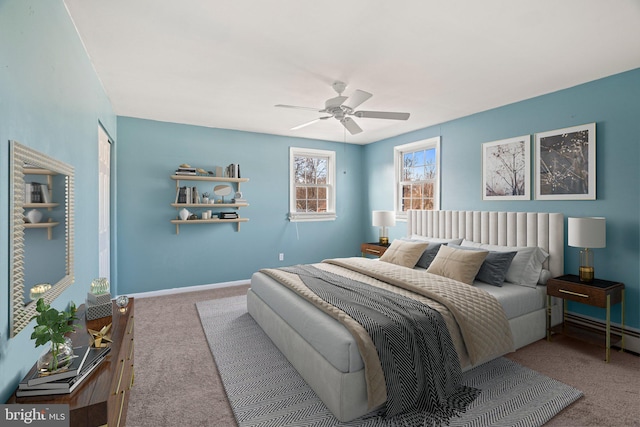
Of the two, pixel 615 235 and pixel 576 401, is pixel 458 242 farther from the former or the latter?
pixel 576 401

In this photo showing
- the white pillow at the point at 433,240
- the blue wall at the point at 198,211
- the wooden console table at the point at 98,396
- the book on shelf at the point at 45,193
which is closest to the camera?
the wooden console table at the point at 98,396

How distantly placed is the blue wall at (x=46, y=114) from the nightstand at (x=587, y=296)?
154 inches

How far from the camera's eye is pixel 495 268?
3.35 m

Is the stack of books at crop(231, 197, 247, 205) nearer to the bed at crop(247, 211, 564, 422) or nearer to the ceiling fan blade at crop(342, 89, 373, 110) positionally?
the bed at crop(247, 211, 564, 422)

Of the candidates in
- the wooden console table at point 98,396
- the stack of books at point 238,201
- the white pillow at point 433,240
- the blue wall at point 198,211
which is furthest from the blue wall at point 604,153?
the wooden console table at point 98,396

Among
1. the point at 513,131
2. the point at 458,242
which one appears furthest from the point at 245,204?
the point at 513,131

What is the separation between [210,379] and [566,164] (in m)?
4.03

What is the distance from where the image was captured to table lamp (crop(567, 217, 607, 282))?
2.98 m

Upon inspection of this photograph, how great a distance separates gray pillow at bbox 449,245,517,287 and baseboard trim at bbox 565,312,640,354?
35.2 inches

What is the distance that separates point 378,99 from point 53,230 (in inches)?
A: 129

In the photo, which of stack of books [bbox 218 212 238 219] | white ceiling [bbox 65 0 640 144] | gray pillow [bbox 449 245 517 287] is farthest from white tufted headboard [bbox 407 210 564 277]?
stack of books [bbox 218 212 238 219]

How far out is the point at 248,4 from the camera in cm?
204

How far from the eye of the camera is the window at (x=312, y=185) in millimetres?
5957

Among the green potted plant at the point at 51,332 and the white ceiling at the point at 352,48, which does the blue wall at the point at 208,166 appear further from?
the white ceiling at the point at 352,48
